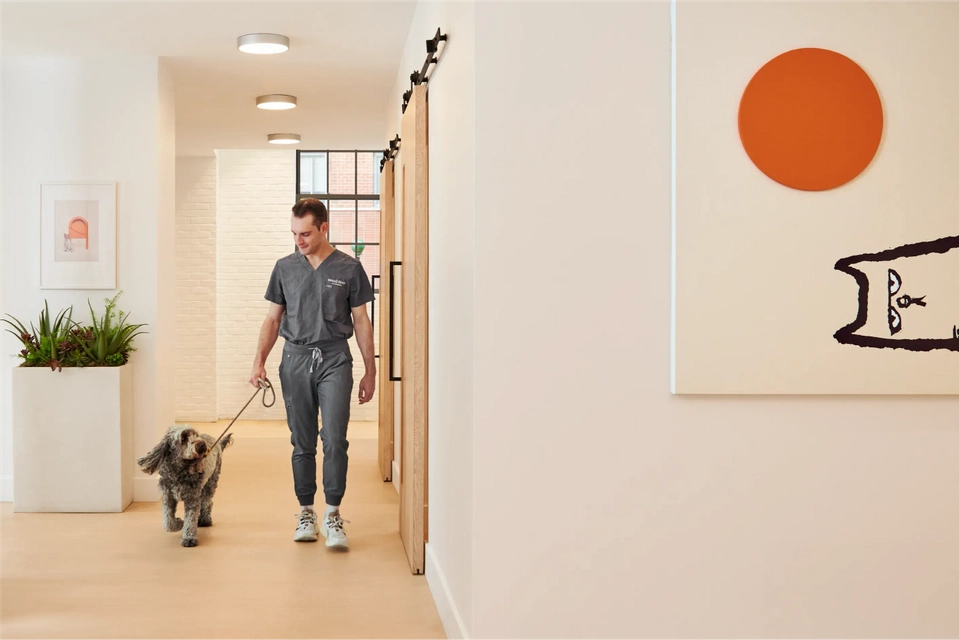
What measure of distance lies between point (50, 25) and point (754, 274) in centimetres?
397

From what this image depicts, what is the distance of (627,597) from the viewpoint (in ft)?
8.86

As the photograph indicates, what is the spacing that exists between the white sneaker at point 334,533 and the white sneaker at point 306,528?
0.46 ft

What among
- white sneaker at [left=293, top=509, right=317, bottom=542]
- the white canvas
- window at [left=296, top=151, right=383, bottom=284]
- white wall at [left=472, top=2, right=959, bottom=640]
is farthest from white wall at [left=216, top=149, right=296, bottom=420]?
the white canvas

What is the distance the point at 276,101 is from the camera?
6602 millimetres

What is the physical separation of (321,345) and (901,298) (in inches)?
98.8

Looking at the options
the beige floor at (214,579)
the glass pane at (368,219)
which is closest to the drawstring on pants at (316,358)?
the beige floor at (214,579)

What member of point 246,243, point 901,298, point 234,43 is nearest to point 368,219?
point 246,243

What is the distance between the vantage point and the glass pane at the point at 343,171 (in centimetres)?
980

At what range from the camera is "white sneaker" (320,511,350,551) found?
4.26 metres

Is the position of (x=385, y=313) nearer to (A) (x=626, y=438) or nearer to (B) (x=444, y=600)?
(B) (x=444, y=600)

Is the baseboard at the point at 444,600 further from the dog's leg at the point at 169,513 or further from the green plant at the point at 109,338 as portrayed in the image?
the green plant at the point at 109,338

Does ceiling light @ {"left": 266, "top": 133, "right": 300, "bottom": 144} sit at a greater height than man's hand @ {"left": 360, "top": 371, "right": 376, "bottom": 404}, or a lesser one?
greater

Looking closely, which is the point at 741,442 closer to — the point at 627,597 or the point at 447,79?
the point at 627,597

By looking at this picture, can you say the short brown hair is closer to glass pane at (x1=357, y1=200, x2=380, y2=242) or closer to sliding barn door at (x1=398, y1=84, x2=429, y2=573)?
sliding barn door at (x1=398, y1=84, x2=429, y2=573)
